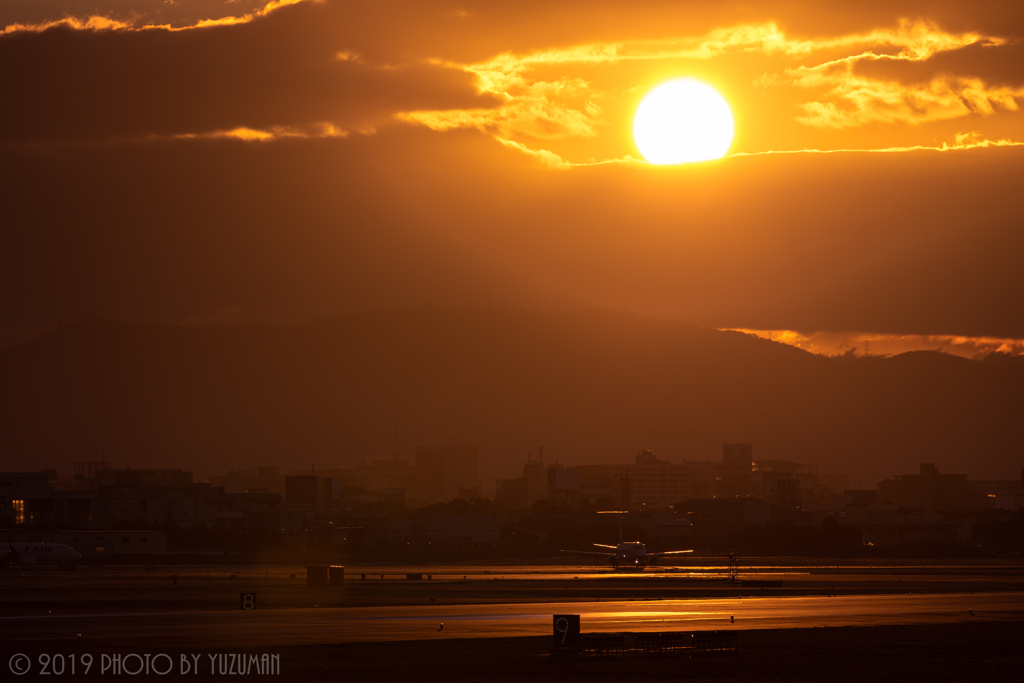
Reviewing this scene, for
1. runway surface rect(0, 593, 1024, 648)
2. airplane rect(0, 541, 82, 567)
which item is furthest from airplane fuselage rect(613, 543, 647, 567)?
airplane rect(0, 541, 82, 567)

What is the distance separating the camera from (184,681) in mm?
48688

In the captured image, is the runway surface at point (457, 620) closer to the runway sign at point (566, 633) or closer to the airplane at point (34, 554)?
the runway sign at point (566, 633)

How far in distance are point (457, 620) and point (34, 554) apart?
4676 inches

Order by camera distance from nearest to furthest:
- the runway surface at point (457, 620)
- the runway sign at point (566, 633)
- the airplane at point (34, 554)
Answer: the runway sign at point (566, 633)
the runway surface at point (457, 620)
the airplane at point (34, 554)

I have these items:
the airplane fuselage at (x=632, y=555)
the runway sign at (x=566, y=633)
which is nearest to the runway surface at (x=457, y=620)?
the runway sign at (x=566, y=633)

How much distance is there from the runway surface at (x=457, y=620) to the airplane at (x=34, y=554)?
9471 cm

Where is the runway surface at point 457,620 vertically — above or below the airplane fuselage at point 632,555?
below

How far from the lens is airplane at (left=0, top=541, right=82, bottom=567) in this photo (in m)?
168

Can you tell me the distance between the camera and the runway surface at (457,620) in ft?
216

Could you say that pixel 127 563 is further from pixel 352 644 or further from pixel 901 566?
pixel 352 644

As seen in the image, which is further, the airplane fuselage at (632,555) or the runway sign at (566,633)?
the airplane fuselage at (632,555)

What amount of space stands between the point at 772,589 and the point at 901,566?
73.0 m

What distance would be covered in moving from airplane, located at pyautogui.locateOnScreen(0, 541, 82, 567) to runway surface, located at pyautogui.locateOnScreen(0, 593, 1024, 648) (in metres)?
94.7

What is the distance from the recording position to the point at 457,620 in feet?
253
